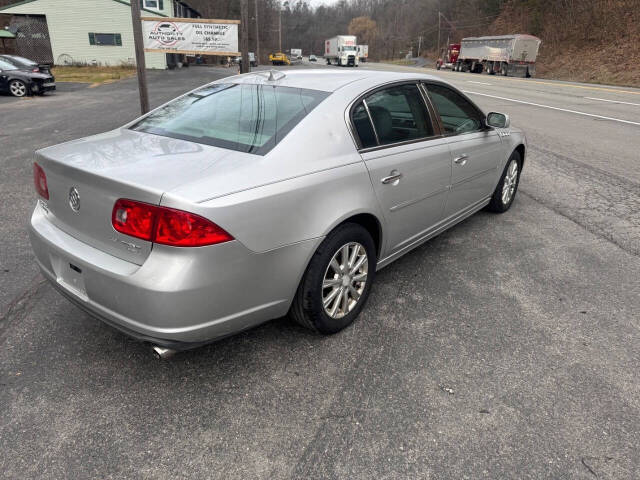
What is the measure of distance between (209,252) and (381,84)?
1931 millimetres

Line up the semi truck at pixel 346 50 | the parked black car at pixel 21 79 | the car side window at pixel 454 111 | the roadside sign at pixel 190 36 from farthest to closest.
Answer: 1. the semi truck at pixel 346 50
2. the parked black car at pixel 21 79
3. the roadside sign at pixel 190 36
4. the car side window at pixel 454 111

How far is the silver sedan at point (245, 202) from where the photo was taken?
2203 millimetres

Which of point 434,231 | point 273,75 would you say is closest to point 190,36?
point 273,75

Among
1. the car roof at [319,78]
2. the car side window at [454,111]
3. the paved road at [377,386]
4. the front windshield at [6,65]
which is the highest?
the car roof at [319,78]

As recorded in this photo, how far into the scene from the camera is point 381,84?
11.2 feet

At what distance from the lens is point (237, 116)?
309 centimetres

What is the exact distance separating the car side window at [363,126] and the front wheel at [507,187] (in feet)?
8.07

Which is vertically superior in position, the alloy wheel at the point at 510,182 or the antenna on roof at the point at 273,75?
the antenna on roof at the point at 273,75

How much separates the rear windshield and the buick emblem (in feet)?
2.36

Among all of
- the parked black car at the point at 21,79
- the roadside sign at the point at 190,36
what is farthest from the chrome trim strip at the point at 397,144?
the parked black car at the point at 21,79

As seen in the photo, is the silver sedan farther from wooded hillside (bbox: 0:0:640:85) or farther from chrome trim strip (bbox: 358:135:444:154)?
wooded hillside (bbox: 0:0:640:85)

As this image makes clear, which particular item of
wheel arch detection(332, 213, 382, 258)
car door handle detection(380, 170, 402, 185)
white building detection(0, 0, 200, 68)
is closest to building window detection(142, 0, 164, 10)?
white building detection(0, 0, 200, 68)

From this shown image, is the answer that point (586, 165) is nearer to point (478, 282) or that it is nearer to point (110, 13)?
point (478, 282)

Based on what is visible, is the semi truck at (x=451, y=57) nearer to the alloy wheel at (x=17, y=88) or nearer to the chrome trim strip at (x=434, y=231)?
the alloy wheel at (x=17, y=88)
